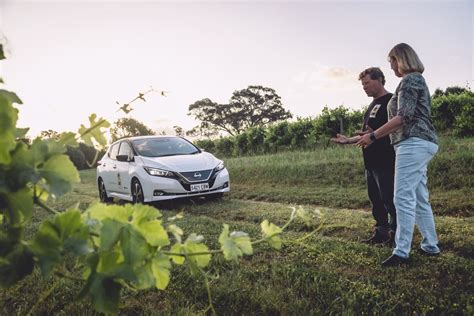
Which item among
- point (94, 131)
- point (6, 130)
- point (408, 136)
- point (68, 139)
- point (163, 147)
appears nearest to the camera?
point (6, 130)

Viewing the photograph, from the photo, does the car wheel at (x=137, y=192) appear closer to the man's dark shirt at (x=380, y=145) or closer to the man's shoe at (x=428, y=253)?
the man's dark shirt at (x=380, y=145)

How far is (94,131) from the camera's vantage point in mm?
1116

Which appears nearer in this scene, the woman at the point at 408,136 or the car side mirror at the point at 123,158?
the woman at the point at 408,136

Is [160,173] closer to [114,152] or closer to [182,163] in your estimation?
[182,163]

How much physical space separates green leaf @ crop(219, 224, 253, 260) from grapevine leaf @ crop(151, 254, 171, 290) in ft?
0.43

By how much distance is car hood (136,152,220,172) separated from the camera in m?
8.83

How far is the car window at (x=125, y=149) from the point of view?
31.9ft

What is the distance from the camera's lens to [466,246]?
15.4 feet

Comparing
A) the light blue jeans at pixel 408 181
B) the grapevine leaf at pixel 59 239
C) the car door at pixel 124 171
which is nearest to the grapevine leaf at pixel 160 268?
the grapevine leaf at pixel 59 239

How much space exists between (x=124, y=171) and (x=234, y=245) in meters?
8.98

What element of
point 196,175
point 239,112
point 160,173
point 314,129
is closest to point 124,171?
point 160,173

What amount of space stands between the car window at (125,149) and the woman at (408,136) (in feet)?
21.7

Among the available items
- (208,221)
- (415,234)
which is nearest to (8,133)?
(415,234)

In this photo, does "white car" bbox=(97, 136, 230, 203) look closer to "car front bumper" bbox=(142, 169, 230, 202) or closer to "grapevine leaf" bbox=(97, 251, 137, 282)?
"car front bumper" bbox=(142, 169, 230, 202)
